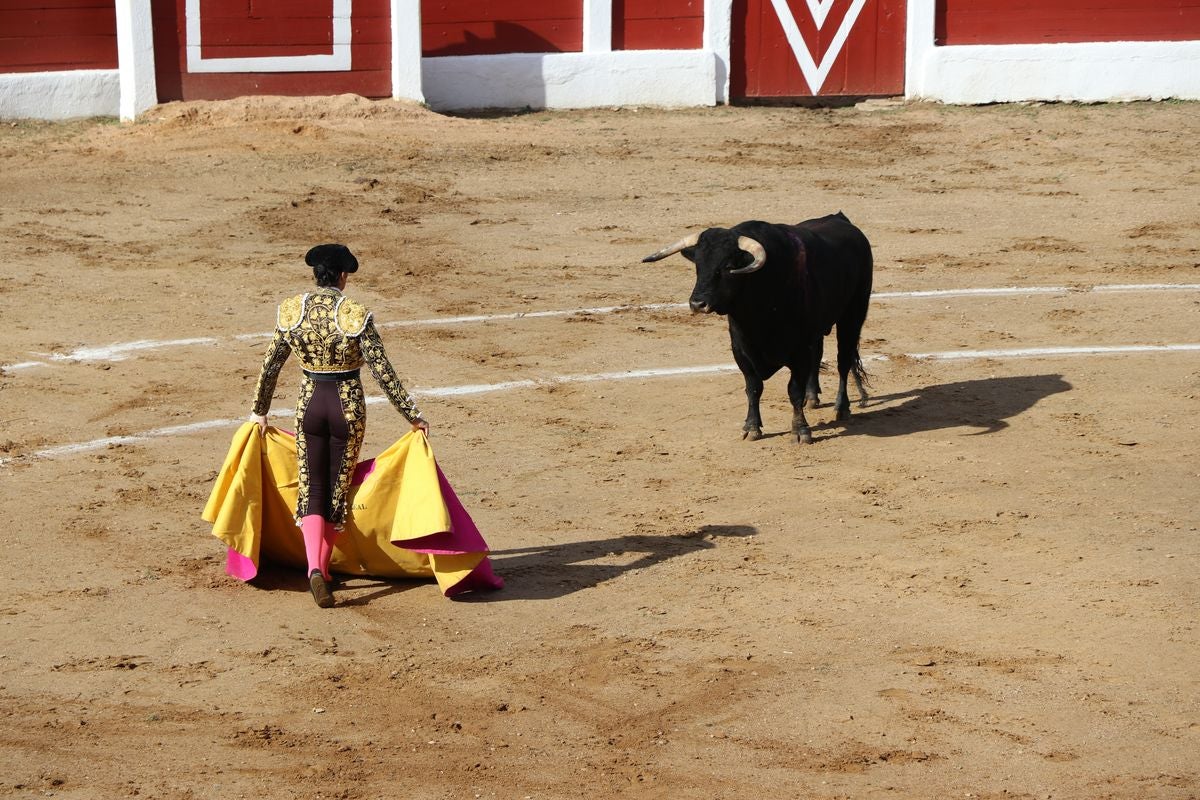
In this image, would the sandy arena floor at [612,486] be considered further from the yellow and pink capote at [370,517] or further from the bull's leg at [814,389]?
the bull's leg at [814,389]

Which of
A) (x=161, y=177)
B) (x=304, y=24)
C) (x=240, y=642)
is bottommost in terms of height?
(x=240, y=642)

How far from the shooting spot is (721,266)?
7.84m

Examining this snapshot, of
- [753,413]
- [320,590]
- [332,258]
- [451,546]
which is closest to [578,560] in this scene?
[451,546]

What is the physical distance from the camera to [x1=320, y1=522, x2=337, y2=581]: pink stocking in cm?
609

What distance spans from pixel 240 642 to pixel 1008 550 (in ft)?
9.91

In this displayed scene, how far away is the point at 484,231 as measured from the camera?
12.7 m

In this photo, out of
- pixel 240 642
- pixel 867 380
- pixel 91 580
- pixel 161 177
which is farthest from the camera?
pixel 161 177

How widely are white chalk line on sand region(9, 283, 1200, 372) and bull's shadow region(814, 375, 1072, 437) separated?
1.95m

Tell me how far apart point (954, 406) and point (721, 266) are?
1709 millimetres

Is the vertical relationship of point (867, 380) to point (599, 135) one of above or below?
below

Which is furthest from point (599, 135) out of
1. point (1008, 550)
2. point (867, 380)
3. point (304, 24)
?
point (1008, 550)

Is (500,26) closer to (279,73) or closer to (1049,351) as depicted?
(279,73)

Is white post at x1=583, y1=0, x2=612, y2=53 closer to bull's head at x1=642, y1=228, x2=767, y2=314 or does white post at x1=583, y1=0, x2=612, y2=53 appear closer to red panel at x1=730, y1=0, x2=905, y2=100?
red panel at x1=730, y1=0, x2=905, y2=100

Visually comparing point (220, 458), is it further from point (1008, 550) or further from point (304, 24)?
point (304, 24)
